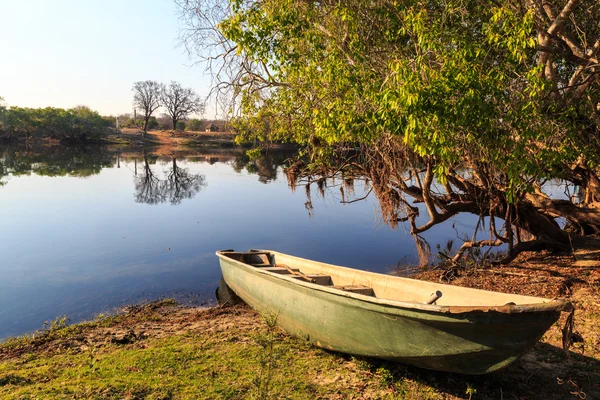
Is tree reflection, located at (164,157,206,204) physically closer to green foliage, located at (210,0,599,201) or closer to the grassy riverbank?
green foliage, located at (210,0,599,201)

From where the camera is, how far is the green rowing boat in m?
4.03

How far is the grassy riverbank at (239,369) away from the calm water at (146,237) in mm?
2063

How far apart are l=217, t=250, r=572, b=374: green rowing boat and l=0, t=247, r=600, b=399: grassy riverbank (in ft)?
1.18

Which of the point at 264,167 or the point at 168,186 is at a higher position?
the point at 264,167

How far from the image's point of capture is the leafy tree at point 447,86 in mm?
5703

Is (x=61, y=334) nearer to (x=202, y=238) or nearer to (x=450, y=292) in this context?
(x=450, y=292)

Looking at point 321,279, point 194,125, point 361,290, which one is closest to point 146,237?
point 321,279

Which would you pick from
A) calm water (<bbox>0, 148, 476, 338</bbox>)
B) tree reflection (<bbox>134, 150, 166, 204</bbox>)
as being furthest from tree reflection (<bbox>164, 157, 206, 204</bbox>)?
tree reflection (<bbox>134, 150, 166, 204</bbox>)

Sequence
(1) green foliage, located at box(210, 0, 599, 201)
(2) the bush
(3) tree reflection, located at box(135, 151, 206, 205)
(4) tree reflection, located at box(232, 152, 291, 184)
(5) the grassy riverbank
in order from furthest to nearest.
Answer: (2) the bush
(4) tree reflection, located at box(232, 152, 291, 184)
(3) tree reflection, located at box(135, 151, 206, 205)
(1) green foliage, located at box(210, 0, 599, 201)
(5) the grassy riverbank

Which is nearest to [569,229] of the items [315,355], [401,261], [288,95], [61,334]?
[401,261]

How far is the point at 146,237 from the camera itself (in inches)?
579

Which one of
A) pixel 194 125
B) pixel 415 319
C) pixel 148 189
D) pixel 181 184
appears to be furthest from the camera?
pixel 194 125

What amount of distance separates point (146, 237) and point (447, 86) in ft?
39.5

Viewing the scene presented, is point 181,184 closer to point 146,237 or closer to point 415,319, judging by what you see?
point 146,237
